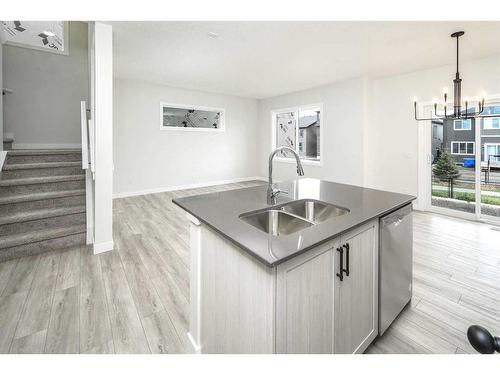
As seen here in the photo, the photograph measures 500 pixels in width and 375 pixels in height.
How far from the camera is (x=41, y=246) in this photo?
287 cm

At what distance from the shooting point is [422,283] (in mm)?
2262

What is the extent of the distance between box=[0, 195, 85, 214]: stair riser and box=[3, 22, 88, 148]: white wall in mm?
2240

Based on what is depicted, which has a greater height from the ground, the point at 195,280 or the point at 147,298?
the point at 195,280

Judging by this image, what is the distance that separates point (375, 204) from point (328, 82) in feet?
15.6

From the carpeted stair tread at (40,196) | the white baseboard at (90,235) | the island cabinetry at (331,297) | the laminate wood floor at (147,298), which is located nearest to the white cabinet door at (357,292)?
the island cabinetry at (331,297)

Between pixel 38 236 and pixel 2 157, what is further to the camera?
pixel 2 157

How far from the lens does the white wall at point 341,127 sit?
5.25 meters

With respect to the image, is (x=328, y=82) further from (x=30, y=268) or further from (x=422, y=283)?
(x=30, y=268)

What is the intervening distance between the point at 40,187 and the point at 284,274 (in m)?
3.70

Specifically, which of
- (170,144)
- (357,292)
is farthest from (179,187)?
(357,292)

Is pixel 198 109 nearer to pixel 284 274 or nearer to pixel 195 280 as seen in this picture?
pixel 195 280

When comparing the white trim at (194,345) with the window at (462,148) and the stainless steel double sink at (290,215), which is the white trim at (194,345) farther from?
the window at (462,148)

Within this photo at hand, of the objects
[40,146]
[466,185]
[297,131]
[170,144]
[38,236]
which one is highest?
[297,131]

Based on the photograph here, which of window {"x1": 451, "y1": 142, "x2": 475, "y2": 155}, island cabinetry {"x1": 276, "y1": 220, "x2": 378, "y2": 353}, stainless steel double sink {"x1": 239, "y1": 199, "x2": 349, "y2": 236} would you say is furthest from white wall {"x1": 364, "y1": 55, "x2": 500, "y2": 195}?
island cabinetry {"x1": 276, "y1": 220, "x2": 378, "y2": 353}
